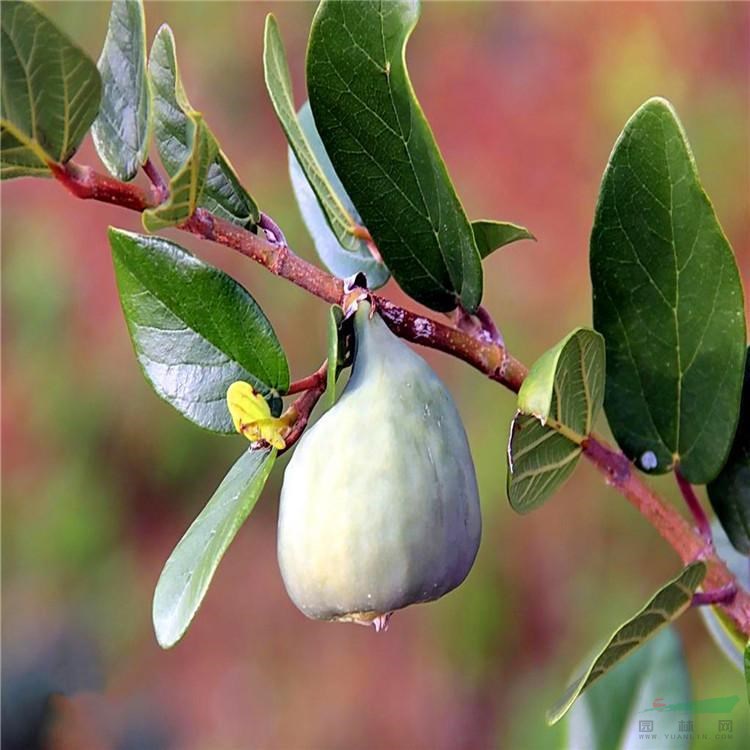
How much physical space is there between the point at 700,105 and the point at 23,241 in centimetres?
125

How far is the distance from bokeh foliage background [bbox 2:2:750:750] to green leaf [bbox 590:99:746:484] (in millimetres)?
900

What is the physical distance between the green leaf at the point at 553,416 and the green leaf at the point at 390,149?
73 millimetres

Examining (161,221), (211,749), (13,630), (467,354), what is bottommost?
(211,749)

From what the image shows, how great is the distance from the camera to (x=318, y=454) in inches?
16.8

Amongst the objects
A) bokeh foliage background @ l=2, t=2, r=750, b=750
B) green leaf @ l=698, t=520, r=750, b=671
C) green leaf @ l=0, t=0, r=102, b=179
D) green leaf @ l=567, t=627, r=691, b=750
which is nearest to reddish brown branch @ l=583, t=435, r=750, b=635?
green leaf @ l=698, t=520, r=750, b=671

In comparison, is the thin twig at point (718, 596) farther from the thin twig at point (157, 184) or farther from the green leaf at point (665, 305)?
the thin twig at point (157, 184)

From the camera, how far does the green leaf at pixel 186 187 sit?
0.42m

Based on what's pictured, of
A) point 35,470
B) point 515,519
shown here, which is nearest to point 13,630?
point 35,470

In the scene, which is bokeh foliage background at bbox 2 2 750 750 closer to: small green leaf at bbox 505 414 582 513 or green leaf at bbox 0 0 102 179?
small green leaf at bbox 505 414 582 513

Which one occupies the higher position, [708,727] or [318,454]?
[318,454]

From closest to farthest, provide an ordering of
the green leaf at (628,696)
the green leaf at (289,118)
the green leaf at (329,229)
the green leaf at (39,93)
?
the green leaf at (39,93) → the green leaf at (289,118) → the green leaf at (329,229) → the green leaf at (628,696)

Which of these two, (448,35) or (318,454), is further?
(448,35)

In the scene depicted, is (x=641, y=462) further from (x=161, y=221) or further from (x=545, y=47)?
(x=545, y=47)

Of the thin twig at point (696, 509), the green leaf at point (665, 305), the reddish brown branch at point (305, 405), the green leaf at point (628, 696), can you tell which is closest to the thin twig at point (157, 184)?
the reddish brown branch at point (305, 405)
